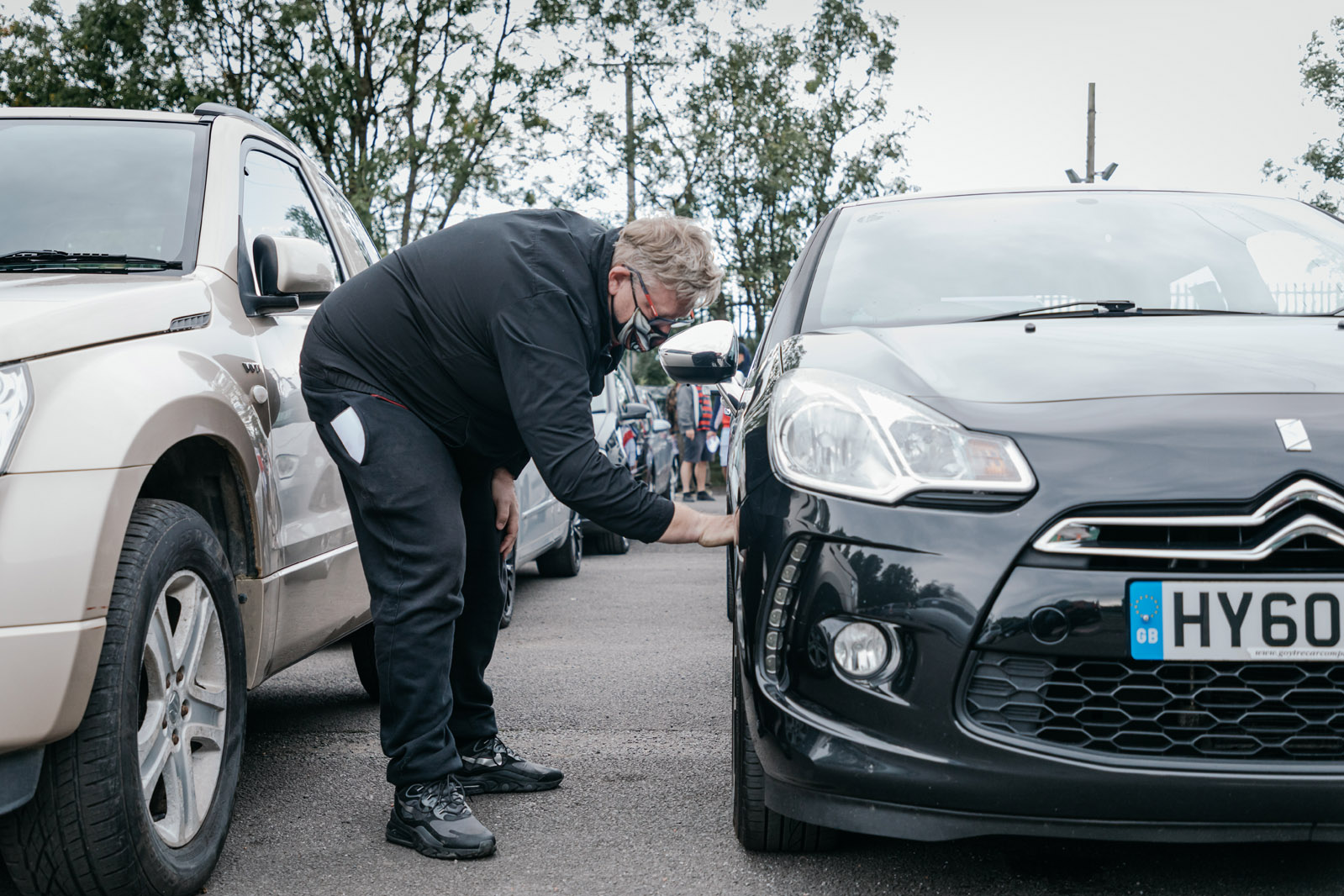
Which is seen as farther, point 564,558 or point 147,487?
point 564,558

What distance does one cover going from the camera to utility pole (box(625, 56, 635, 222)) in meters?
18.4

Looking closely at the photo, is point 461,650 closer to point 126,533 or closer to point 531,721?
point 531,721

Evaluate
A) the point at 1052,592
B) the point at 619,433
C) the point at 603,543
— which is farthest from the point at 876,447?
the point at 603,543

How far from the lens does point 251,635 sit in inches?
104

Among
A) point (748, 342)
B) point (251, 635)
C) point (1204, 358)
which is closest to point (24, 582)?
point (251, 635)

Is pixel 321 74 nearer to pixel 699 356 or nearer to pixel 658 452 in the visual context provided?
pixel 658 452

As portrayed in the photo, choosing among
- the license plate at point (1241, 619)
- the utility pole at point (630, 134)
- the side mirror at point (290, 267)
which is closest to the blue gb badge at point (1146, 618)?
the license plate at point (1241, 619)

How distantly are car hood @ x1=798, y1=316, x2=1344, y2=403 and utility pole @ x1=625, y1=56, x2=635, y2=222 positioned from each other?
1619cm

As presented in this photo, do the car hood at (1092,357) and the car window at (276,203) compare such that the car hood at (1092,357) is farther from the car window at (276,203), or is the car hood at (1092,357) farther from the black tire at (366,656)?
the black tire at (366,656)

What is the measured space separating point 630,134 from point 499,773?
1640 centimetres

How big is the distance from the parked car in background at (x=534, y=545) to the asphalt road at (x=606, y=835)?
0.62 ft

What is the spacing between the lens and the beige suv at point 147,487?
1842mm

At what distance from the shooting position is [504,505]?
310 centimetres

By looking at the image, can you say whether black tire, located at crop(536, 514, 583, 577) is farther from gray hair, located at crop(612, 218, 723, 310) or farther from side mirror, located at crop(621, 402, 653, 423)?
gray hair, located at crop(612, 218, 723, 310)
